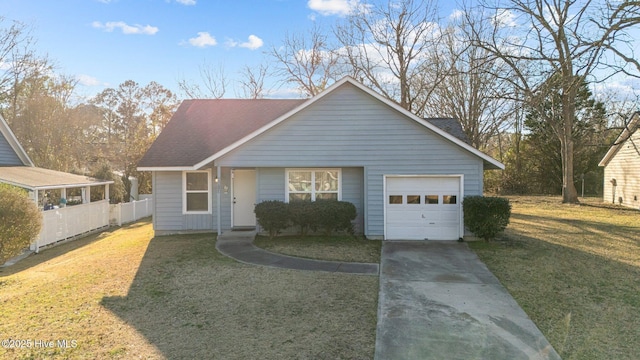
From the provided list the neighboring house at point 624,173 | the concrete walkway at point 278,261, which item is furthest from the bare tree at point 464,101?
the concrete walkway at point 278,261

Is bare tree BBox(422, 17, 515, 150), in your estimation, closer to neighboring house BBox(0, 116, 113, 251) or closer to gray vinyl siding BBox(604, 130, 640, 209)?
gray vinyl siding BBox(604, 130, 640, 209)

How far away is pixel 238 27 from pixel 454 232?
13.4 metres

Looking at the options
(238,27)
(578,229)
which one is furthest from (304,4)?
(578,229)

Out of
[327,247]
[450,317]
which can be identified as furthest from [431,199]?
[450,317]

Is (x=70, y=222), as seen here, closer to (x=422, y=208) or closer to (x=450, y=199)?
(x=422, y=208)

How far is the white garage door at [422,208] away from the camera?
1109cm

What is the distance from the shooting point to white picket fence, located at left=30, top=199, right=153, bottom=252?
1249 cm

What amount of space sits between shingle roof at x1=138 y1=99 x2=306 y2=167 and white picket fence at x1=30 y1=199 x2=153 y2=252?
4230 millimetres

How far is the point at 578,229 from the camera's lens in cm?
1312

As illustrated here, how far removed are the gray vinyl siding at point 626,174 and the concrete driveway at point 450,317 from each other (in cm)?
1771

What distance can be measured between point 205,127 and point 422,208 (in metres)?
9.38

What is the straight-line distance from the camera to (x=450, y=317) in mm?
5367

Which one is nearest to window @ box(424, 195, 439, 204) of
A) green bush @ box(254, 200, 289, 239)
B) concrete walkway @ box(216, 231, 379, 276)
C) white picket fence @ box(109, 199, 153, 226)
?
concrete walkway @ box(216, 231, 379, 276)

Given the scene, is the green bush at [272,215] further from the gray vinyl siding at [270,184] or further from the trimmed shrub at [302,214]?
the gray vinyl siding at [270,184]
